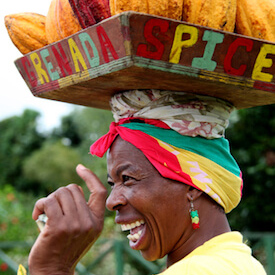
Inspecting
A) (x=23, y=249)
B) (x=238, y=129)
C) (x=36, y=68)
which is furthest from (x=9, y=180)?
(x=36, y=68)

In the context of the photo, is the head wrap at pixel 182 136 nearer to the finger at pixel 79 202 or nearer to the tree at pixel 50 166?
the finger at pixel 79 202

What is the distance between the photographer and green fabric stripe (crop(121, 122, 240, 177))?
2119 mm

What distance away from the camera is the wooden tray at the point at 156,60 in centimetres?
161

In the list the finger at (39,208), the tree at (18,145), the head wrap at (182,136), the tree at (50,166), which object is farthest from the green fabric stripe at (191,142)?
the tree at (18,145)

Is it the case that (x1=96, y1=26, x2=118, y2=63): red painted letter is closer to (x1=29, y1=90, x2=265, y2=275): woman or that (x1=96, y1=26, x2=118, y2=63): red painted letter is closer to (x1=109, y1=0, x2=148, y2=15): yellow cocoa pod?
(x1=109, y1=0, x2=148, y2=15): yellow cocoa pod

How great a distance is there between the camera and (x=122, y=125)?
220 centimetres

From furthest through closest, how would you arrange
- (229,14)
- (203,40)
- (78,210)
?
(78,210) → (229,14) → (203,40)

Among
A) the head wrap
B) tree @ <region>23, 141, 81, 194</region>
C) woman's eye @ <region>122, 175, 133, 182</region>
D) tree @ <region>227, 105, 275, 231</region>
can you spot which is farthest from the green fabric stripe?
tree @ <region>23, 141, 81, 194</region>

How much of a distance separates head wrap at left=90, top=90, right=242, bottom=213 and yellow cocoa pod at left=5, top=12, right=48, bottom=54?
1.65 feet

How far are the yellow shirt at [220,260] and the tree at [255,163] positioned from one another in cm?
544

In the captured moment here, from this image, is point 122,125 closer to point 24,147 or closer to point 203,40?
point 203,40

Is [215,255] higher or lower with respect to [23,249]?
higher

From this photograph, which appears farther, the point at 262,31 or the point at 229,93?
the point at 229,93

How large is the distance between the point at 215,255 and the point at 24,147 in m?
28.7
